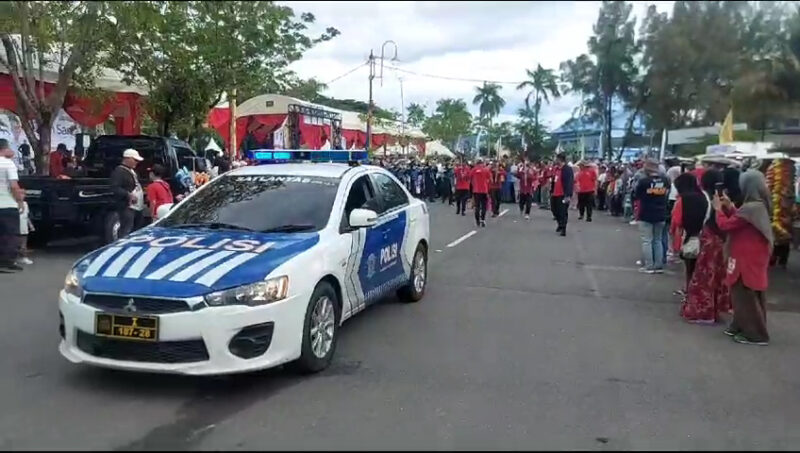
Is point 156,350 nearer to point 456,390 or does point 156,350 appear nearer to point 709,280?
point 456,390

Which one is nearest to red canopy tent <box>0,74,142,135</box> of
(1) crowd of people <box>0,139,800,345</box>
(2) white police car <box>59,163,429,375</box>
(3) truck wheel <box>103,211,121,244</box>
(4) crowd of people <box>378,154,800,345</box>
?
(1) crowd of people <box>0,139,800,345</box>

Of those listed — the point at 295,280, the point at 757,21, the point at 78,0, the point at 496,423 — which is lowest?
the point at 496,423

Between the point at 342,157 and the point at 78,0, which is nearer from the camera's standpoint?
the point at 78,0

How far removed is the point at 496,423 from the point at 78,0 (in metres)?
5.13

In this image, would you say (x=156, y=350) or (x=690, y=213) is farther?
(x=690, y=213)

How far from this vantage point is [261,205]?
276 inches

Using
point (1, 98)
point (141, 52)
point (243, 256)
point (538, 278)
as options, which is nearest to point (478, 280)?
point (538, 278)

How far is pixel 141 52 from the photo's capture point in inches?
626

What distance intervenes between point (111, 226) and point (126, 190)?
1009 millimetres

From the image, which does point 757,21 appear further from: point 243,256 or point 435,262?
point 435,262

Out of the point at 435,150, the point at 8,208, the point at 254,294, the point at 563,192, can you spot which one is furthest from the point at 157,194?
the point at 435,150

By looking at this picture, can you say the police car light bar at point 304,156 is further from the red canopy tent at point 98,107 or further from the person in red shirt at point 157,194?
the red canopy tent at point 98,107

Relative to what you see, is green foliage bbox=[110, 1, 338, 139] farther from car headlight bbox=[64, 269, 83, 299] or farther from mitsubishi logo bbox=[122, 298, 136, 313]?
mitsubishi logo bbox=[122, 298, 136, 313]

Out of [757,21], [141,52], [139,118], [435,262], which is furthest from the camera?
[139,118]
